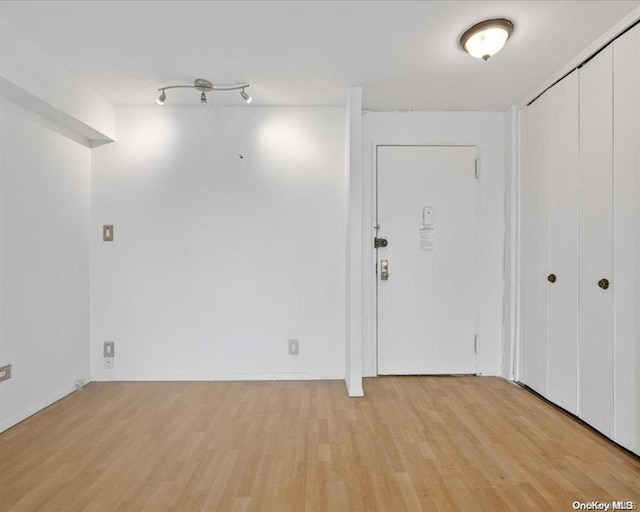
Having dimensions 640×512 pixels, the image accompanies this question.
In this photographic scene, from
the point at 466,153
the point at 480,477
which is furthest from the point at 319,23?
the point at 480,477

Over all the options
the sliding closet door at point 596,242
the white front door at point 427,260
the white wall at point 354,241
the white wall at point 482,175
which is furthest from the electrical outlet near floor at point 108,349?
the sliding closet door at point 596,242

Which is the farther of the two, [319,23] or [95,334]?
[95,334]

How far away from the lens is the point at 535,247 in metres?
2.90

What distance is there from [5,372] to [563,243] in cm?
377

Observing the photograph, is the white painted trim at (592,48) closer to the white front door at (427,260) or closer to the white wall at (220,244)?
the white front door at (427,260)

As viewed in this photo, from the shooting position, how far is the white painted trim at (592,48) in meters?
1.98

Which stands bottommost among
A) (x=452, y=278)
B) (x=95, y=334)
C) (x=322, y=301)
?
(x=95, y=334)

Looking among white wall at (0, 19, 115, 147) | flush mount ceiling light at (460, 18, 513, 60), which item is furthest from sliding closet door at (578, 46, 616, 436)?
white wall at (0, 19, 115, 147)

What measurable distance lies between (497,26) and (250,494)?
8.89 feet

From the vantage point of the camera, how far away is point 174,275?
10.5 feet

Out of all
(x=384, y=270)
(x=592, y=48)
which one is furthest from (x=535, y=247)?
(x=592, y=48)

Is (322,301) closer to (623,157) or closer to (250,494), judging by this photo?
(250,494)

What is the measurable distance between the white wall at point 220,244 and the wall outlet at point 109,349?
36 mm

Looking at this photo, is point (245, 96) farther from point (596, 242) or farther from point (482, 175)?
point (596, 242)
